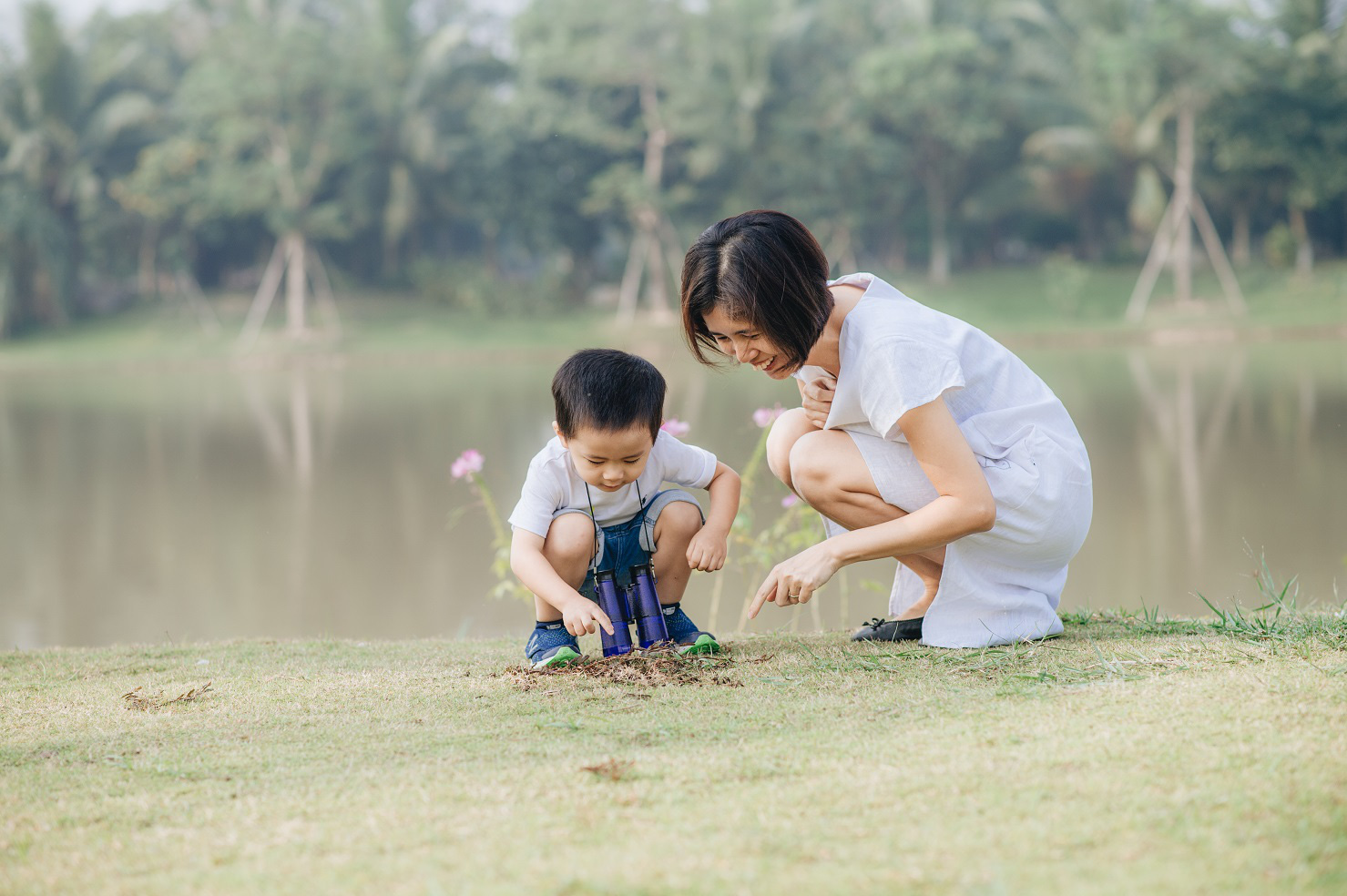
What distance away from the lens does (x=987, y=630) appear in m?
2.70

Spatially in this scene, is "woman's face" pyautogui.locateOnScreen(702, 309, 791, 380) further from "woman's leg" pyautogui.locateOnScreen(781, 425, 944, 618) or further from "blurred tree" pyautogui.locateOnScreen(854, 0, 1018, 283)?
"blurred tree" pyautogui.locateOnScreen(854, 0, 1018, 283)

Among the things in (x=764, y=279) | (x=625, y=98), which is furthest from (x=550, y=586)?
(x=625, y=98)

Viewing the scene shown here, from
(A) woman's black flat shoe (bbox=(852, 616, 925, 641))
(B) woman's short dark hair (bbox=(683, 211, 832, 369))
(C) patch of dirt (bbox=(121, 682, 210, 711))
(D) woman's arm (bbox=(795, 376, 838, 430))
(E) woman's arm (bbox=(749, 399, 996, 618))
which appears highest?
(B) woman's short dark hair (bbox=(683, 211, 832, 369))

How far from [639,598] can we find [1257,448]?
6.87 m

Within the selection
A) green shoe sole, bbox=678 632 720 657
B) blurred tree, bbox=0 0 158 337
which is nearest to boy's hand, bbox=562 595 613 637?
green shoe sole, bbox=678 632 720 657

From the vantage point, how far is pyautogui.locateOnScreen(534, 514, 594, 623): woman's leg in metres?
2.75

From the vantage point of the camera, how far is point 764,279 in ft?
7.97

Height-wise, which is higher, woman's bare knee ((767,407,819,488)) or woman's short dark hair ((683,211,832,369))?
woman's short dark hair ((683,211,832,369))

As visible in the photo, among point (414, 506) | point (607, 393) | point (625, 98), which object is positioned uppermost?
point (625, 98)

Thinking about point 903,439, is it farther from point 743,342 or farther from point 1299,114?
point 1299,114

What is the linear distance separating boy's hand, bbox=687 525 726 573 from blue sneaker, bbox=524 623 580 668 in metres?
0.33

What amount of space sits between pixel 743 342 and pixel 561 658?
2.63 feet

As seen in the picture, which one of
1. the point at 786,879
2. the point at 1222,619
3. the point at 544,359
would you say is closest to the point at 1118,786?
the point at 786,879

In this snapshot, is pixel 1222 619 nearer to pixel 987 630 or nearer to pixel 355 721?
pixel 987 630
